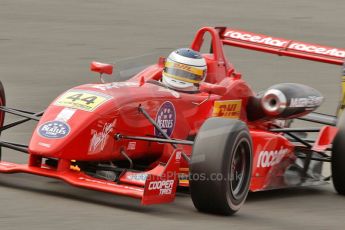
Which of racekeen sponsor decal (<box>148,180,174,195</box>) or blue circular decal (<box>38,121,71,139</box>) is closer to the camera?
racekeen sponsor decal (<box>148,180,174,195</box>)

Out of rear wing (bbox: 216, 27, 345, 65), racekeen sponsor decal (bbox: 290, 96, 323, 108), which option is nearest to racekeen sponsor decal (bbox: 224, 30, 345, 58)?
rear wing (bbox: 216, 27, 345, 65)

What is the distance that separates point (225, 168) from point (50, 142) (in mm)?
1298

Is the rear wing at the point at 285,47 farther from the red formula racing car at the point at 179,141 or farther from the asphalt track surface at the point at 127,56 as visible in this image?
the asphalt track surface at the point at 127,56

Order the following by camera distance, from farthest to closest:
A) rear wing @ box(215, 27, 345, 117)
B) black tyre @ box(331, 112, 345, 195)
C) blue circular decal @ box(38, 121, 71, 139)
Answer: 1. rear wing @ box(215, 27, 345, 117)
2. black tyre @ box(331, 112, 345, 195)
3. blue circular decal @ box(38, 121, 71, 139)

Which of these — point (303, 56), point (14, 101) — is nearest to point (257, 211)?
A: point (303, 56)

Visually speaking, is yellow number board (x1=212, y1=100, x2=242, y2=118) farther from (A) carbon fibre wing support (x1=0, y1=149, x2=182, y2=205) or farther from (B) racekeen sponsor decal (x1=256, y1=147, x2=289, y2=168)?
(A) carbon fibre wing support (x1=0, y1=149, x2=182, y2=205)

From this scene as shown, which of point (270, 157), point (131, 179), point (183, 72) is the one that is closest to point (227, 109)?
point (183, 72)

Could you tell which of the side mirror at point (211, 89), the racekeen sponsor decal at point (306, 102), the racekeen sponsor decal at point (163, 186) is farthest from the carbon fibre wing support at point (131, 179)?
the racekeen sponsor decal at point (306, 102)

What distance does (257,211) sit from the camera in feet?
26.8

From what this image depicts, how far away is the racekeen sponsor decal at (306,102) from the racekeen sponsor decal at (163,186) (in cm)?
187

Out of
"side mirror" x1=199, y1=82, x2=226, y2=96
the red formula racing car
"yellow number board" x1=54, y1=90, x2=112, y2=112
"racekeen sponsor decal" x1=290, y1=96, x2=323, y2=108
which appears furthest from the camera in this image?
"racekeen sponsor decal" x1=290, y1=96, x2=323, y2=108

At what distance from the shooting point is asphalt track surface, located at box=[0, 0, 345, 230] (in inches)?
296

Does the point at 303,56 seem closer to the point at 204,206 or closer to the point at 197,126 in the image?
the point at 197,126

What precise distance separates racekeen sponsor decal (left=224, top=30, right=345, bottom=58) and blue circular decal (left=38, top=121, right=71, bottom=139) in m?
3.08
